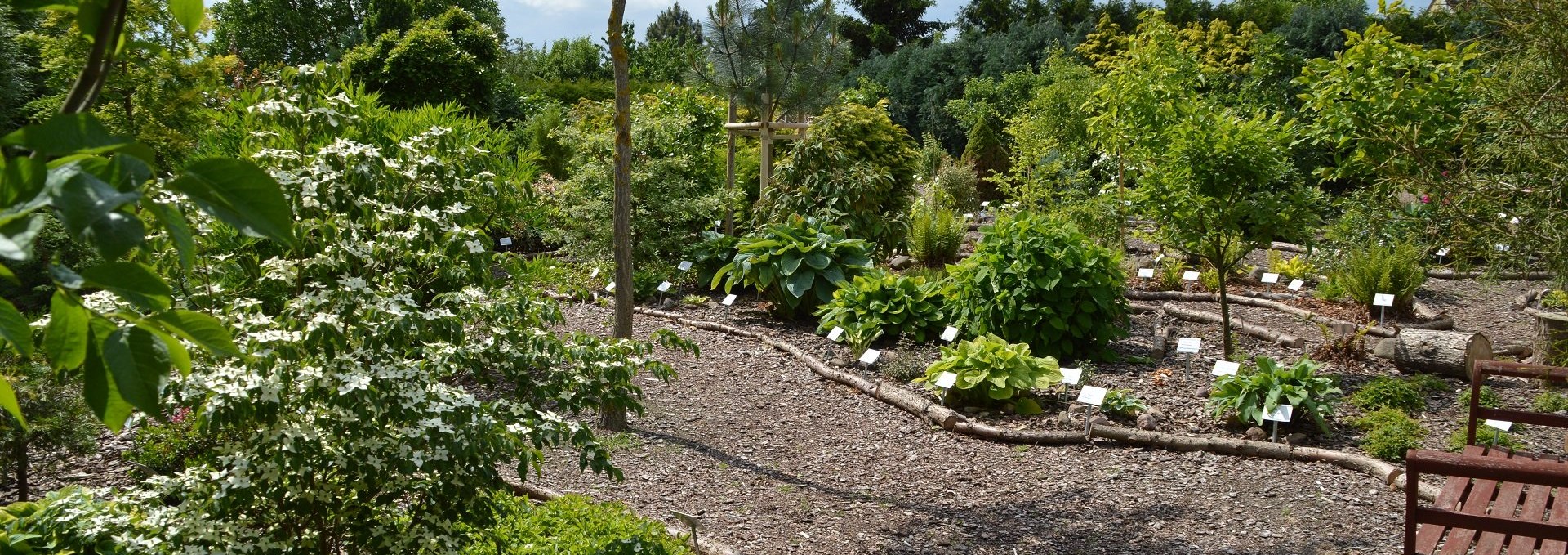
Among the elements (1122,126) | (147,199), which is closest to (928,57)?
(1122,126)

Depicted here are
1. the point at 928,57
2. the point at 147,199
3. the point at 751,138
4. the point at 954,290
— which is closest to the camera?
the point at 147,199

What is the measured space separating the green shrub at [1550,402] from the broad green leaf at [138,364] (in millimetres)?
6880

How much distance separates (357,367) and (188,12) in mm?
1828

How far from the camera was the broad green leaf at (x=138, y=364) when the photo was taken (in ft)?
2.44

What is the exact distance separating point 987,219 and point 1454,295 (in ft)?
23.5

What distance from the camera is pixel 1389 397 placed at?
237 inches

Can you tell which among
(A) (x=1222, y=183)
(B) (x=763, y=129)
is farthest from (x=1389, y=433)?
(B) (x=763, y=129)

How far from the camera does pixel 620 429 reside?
5809 mm

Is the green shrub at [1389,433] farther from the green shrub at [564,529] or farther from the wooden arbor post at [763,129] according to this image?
the wooden arbor post at [763,129]

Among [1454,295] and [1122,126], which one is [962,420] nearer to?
[1122,126]

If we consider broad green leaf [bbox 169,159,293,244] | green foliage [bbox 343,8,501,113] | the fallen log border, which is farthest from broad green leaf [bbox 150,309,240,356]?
green foliage [bbox 343,8,501,113]

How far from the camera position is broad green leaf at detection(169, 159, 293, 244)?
673mm

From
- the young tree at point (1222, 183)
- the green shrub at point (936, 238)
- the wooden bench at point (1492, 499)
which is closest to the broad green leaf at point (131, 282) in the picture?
the wooden bench at point (1492, 499)

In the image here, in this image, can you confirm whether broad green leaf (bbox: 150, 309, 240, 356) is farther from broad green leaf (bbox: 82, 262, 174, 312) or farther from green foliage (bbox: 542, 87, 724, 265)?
green foliage (bbox: 542, 87, 724, 265)
